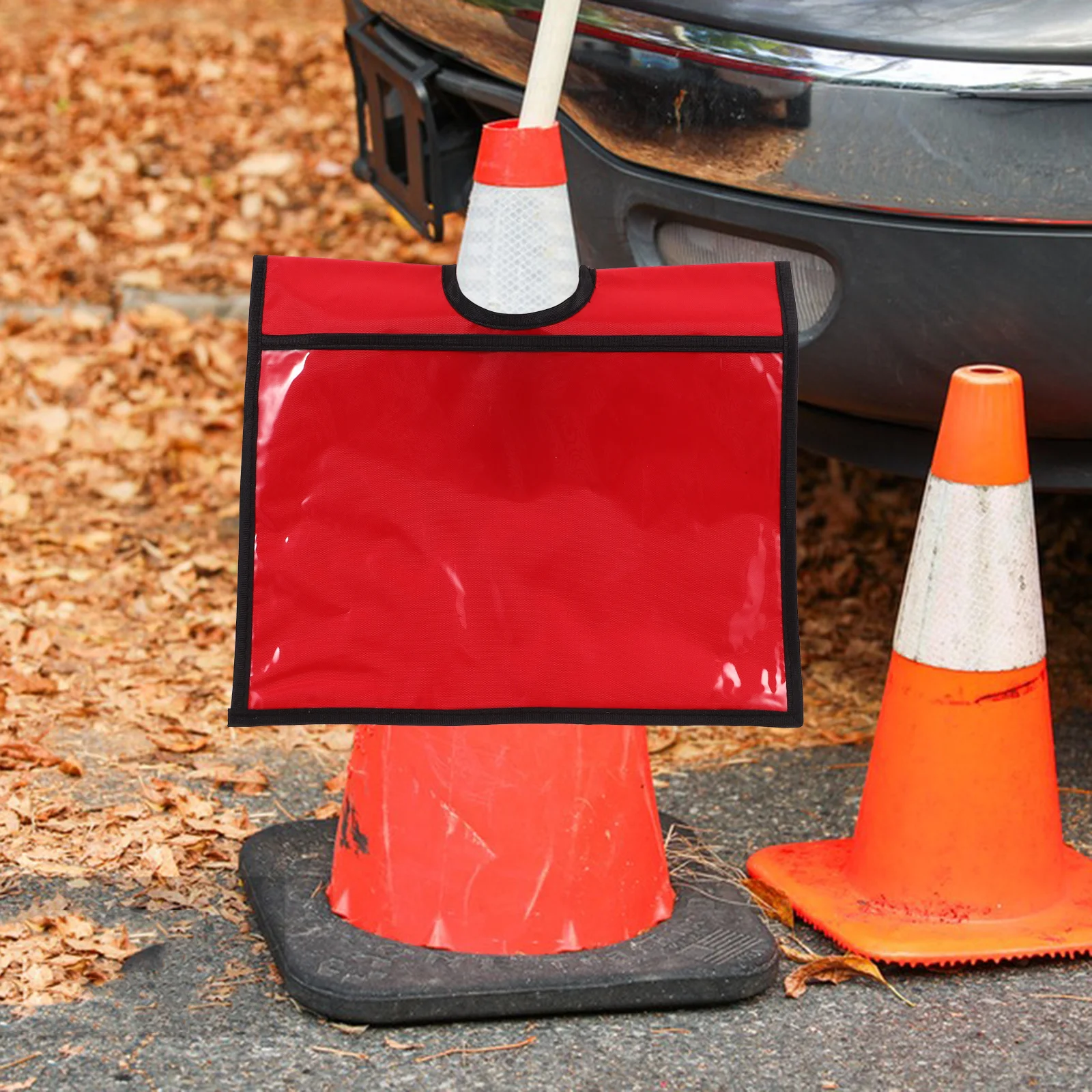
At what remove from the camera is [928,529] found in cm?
266

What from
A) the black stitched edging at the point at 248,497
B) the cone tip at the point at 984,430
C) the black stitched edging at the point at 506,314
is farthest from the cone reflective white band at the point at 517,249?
the cone tip at the point at 984,430

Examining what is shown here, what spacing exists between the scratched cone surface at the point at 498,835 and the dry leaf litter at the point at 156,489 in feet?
0.98

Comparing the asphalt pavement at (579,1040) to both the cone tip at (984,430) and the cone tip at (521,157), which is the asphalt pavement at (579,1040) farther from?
the cone tip at (521,157)

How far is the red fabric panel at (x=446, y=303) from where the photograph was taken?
7.56 feet

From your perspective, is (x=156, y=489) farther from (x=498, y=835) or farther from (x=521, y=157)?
(x=521, y=157)

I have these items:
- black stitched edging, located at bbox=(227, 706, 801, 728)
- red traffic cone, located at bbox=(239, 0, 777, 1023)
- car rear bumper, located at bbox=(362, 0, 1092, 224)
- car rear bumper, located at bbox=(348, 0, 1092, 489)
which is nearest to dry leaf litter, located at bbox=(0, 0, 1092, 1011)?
red traffic cone, located at bbox=(239, 0, 777, 1023)

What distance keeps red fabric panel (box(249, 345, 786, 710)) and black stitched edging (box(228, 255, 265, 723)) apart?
1cm

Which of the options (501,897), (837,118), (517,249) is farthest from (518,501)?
(837,118)

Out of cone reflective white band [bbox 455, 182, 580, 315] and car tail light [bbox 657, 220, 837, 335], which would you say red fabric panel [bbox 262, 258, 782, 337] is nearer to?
cone reflective white band [bbox 455, 182, 580, 315]

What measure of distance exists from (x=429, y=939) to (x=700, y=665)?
0.56m

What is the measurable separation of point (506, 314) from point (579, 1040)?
0.98 metres

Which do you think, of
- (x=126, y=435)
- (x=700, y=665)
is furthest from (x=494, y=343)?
(x=126, y=435)

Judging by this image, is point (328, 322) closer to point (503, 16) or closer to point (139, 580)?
point (503, 16)

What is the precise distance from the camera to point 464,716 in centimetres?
237
